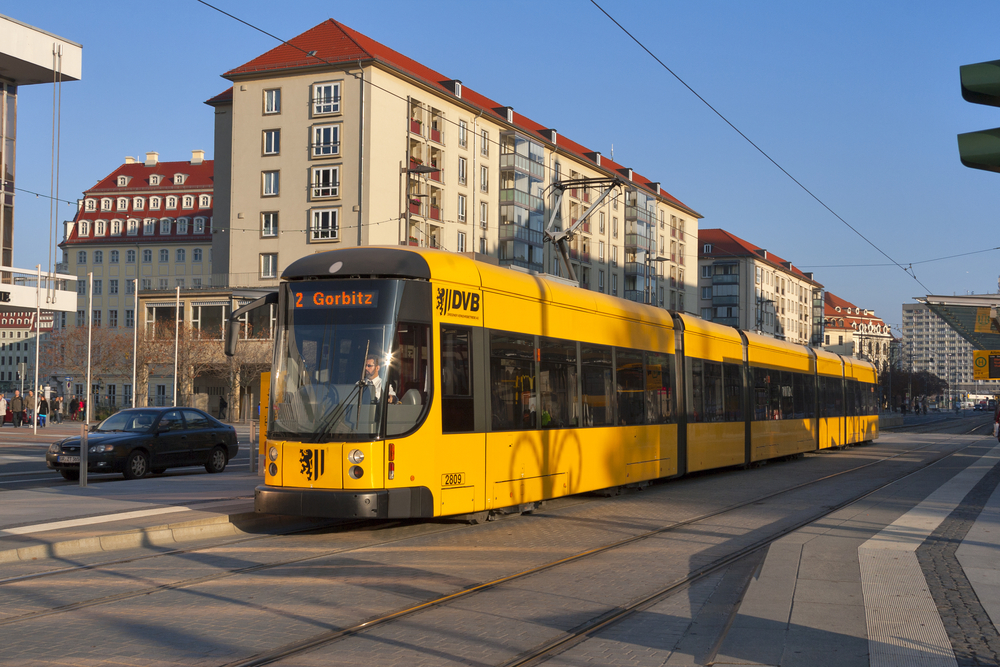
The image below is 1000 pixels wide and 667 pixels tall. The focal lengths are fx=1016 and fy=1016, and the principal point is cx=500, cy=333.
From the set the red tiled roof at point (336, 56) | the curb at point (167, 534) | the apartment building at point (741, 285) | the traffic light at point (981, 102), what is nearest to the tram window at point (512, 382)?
the curb at point (167, 534)

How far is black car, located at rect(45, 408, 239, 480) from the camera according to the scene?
19688 millimetres

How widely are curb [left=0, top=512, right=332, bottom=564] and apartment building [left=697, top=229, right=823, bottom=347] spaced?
314 ft

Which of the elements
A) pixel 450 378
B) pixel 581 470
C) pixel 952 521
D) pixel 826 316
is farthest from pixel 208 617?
pixel 826 316

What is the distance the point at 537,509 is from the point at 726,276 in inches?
3828

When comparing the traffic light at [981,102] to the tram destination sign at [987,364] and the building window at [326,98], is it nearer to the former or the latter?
the tram destination sign at [987,364]

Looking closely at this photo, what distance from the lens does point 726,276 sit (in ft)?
358

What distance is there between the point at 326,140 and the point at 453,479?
4897cm

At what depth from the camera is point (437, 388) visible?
11.5 meters

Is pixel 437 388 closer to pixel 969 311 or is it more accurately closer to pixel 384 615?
pixel 384 615

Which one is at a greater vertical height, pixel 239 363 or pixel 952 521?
pixel 239 363

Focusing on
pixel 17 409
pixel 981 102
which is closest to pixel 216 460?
pixel 981 102

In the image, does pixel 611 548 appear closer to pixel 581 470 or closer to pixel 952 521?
pixel 581 470

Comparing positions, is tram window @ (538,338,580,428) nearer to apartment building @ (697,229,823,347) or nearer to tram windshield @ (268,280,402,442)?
tram windshield @ (268,280,402,442)

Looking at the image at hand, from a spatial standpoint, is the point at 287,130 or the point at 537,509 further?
the point at 287,130
